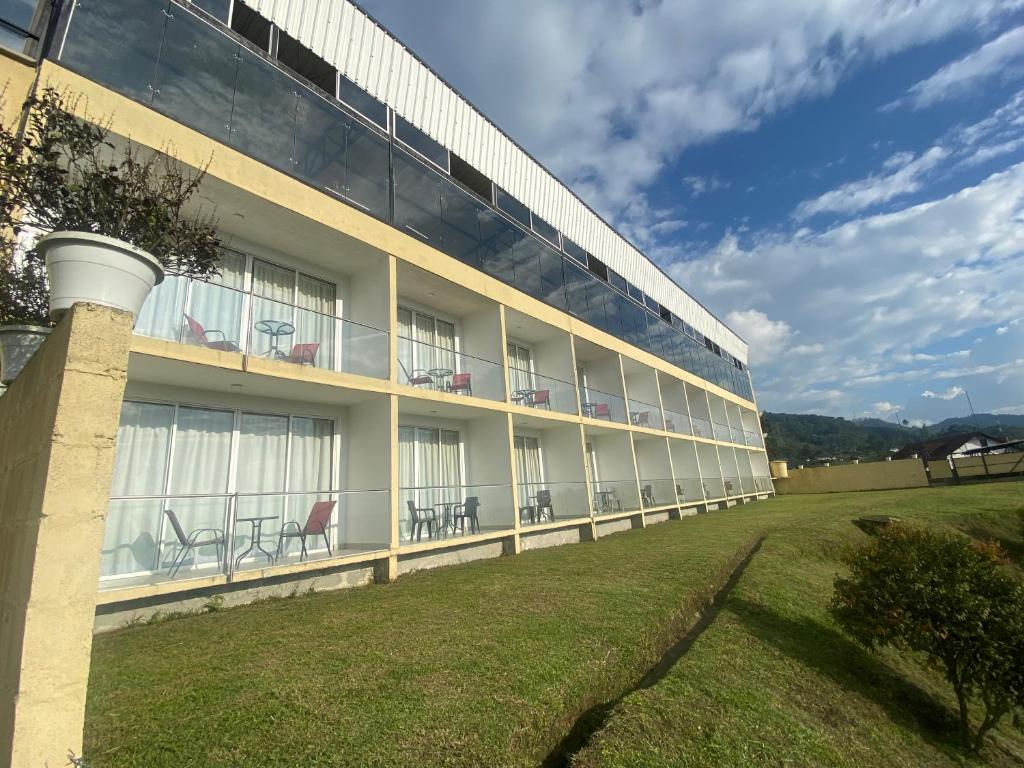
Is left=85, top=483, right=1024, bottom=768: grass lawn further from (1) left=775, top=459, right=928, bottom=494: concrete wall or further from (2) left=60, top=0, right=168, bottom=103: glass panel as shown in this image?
(1) left=775, top=459, right=928, bottom=494: concrete wall

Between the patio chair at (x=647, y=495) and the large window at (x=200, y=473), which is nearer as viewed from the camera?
the large window at (x=200, y=473)

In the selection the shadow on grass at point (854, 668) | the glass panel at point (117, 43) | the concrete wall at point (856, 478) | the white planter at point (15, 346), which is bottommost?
the shadow on grass at point (854, 668)

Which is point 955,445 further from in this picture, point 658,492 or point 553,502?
point 553,502

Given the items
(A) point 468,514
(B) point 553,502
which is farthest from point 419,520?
(B) point 553,502

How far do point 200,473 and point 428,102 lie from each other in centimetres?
989

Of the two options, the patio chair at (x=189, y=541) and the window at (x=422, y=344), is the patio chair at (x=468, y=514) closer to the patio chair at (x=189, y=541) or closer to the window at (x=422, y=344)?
the window at (x=422, y=344)

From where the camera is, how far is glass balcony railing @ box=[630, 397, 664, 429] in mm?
19172

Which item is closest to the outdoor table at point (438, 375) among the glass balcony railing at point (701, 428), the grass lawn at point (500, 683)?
the grass lawn at point (500, 683)

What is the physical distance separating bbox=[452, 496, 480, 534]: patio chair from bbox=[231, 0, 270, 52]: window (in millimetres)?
9583

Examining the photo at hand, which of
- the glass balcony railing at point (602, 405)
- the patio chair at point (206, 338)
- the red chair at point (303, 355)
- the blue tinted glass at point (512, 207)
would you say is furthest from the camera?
the glass balcony railing at point (602, 405)

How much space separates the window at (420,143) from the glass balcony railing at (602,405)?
27.0 feet

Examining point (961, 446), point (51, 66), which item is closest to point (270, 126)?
point (51, 66)

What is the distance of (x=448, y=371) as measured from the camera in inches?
454

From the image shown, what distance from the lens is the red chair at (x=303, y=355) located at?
8.20 metres
